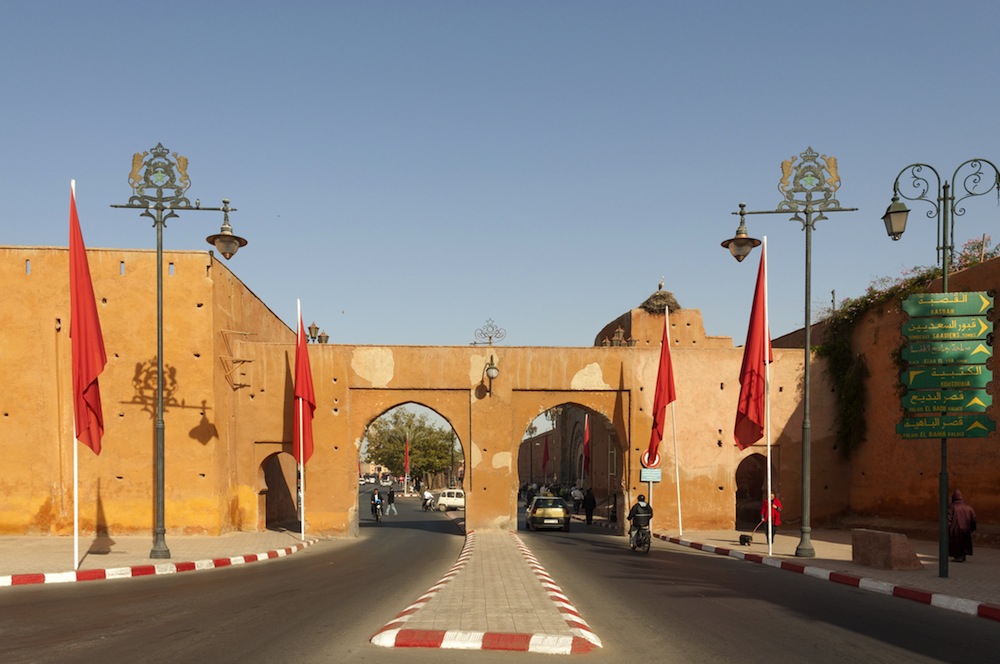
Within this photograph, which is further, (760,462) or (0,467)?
(760,462)

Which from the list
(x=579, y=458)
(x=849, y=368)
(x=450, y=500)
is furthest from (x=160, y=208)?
(x=579, y=458)

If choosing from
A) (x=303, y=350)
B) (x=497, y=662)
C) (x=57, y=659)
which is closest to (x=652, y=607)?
(x=497, y=662)

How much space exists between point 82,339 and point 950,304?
15.9 meters

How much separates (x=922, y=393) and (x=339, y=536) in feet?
59.9

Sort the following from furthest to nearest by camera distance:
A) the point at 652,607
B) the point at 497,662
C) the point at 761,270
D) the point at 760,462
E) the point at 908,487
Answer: the point at 760,462 → the point at 908,487 → the point at 761,270 → the point at 652,607 → the point at 497,662

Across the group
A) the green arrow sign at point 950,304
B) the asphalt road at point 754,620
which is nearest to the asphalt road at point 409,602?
the asphalt road at point 754,620

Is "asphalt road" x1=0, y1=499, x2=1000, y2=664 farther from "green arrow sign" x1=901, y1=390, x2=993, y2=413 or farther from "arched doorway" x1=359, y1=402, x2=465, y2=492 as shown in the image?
"arched doorway" x1=359, y1=402, x2=465, y2=492

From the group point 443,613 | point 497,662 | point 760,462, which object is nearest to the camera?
point 497,662

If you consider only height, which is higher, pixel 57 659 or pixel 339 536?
pixel 57 659

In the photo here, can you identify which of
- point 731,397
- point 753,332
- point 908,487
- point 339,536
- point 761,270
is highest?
point 761,270

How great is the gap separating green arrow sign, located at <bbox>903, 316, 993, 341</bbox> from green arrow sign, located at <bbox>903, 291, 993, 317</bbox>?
0.34ft

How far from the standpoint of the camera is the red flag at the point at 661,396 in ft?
84.5

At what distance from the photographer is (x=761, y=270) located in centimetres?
2052

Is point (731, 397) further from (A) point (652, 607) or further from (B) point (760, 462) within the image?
(A) point (652, 607)
